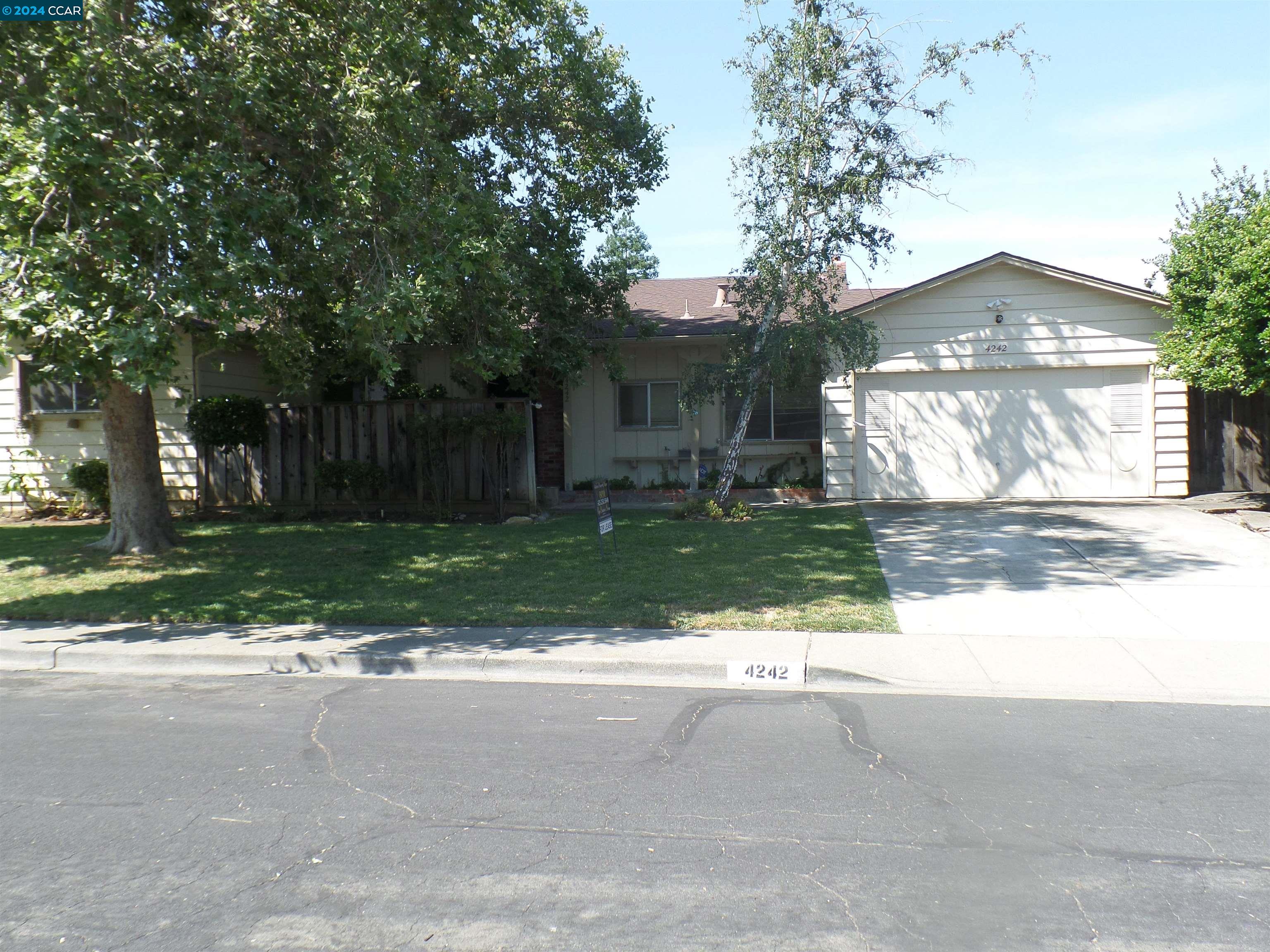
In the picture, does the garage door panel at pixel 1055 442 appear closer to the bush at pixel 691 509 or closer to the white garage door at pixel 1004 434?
the white garage door at pixel 1004 434

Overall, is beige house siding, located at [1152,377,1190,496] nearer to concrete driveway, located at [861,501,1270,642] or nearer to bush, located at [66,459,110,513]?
concrete driveway, located at [861,501,1270,642]

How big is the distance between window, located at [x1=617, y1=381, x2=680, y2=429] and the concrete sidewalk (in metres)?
10.4

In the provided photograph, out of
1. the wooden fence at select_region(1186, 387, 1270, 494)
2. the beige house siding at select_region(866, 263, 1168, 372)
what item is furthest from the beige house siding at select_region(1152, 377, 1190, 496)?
the wooden fence at select_region(1186, 387, 1270, 494)

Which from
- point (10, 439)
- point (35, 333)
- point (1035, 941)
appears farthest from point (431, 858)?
point (10, 439)

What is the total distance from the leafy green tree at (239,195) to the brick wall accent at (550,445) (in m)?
5.92

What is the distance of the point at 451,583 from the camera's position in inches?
426

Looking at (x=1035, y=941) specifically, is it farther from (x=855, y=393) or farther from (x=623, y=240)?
(x=623, y=240)

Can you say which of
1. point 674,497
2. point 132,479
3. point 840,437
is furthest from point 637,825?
point 674,497

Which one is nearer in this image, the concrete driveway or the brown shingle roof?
the concrete driveway

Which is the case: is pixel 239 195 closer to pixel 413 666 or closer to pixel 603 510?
pixel 413 666

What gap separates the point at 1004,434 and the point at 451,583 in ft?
34.9

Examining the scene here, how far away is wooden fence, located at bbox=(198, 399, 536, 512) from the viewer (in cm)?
1652

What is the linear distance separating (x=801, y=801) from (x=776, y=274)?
1062 centimetres

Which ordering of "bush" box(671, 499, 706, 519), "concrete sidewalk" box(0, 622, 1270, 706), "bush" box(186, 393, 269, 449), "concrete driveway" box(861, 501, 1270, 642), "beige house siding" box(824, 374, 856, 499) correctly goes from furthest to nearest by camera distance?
1. "beige house siding" box(824, 374, 856, 499)
2. "bush" box(186, 393, 269, 449)
3. "bush" box(671, 499, 706, 519)
4. "concrete driveway" box(861, 501, 1270, 642)
5. "concrete sidewalk" box(0, 622, 1270, 706)
